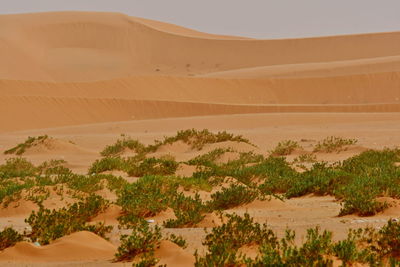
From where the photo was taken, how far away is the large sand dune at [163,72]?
149 feet

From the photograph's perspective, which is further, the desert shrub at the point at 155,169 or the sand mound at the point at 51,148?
the sand mound at the point at 51,148

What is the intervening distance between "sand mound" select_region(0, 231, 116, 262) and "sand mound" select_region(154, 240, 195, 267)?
55cm

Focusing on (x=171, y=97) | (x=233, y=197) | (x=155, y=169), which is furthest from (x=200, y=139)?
(x=171, y=97)

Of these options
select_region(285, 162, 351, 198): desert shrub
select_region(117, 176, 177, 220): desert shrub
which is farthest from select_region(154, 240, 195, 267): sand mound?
select_region(285, 162, 351, 198): desert shrub

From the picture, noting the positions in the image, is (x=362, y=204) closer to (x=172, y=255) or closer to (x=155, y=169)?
(x=172, y=255)

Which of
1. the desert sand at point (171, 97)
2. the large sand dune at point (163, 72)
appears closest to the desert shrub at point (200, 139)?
the desert sand at point (171, 97)

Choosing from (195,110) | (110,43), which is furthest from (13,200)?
(110,43)

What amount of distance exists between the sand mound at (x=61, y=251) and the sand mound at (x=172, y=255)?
0.55m

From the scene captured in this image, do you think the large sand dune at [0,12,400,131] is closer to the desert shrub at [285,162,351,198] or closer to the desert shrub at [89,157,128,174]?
the desert shrub at [89,157,128,174]

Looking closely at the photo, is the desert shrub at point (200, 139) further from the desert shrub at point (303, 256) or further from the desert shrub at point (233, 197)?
the desert shrub at point (303, 256)

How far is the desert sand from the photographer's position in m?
10.3

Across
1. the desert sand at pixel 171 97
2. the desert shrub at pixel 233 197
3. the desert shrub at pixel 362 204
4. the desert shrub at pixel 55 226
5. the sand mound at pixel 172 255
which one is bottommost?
the sand mound at pixel 172 255

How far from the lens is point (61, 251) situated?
7.41 meters

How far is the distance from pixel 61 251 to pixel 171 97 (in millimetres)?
46902
